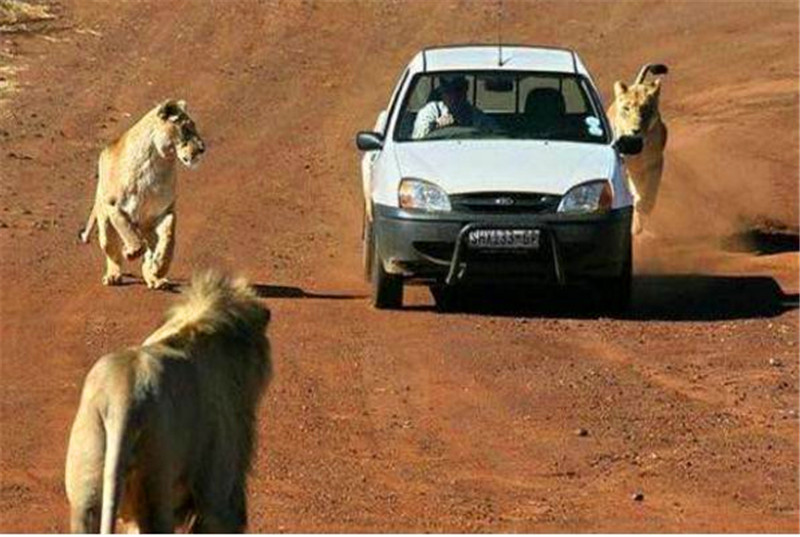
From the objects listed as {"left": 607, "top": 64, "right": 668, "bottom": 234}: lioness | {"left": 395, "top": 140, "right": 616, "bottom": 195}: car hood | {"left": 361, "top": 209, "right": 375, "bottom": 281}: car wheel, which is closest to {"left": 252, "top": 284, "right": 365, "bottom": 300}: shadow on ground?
{"left": 361, "top": 209, "right": 375, "bottom": 281}: car wheel

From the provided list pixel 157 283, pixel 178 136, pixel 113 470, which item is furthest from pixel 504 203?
pixel 113 470

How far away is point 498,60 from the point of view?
15375 millimetres

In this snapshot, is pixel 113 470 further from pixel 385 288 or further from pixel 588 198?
pixel 588 198

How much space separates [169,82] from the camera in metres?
24.9

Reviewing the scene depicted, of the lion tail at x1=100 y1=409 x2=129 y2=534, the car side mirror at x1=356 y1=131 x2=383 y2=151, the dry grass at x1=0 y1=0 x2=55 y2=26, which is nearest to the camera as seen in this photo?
the lion tail at x1=100 y1=409 x2=129 y2=534

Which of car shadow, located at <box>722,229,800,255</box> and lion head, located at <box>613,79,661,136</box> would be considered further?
lion head, located at <box>613,79,661,136</box>

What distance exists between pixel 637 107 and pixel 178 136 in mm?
4612

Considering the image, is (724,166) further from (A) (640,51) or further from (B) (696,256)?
(A) (640,51)

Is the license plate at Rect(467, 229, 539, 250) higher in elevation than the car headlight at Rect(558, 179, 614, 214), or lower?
lower

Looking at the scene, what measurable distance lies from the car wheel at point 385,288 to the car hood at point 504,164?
584 millimetres

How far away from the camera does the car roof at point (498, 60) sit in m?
15.2

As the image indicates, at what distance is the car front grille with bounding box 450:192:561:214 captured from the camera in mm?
13797

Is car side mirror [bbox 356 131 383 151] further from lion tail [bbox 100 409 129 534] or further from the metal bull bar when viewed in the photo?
lion tail [bbox 100 409 129 534]

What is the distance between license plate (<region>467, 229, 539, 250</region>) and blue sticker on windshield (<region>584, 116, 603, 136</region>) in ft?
4.50
